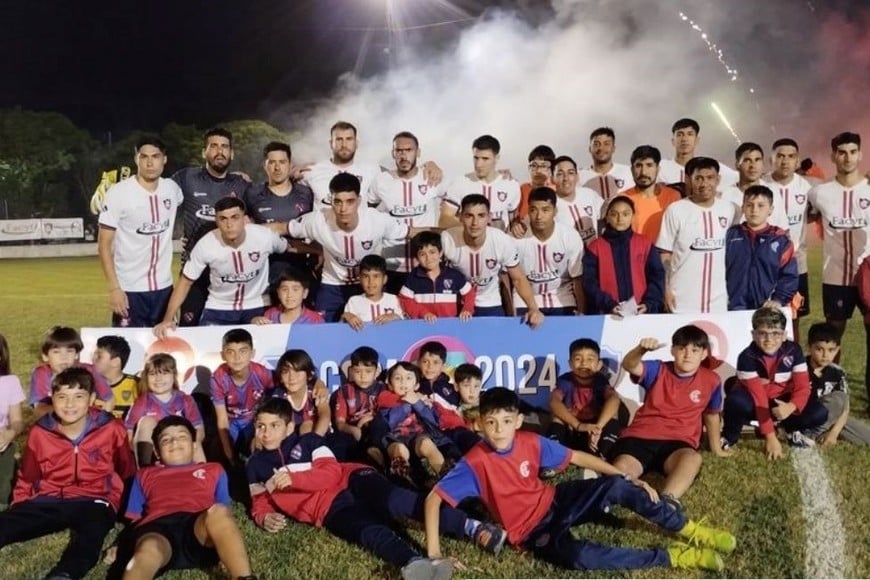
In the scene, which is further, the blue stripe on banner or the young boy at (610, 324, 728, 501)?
the blue stripe on banner

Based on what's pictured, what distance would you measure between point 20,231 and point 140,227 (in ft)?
95.3

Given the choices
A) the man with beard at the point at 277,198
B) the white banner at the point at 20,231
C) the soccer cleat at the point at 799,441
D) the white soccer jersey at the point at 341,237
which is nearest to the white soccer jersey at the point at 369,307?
the white soccer jersey at the point at 341,237

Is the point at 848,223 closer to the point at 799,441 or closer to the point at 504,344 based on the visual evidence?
the point at 799,441

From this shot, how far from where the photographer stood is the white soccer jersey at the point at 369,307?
5.36 meters

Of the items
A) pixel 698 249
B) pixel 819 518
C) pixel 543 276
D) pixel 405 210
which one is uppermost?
pixel 405 210

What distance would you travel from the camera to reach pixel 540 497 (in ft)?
11.2

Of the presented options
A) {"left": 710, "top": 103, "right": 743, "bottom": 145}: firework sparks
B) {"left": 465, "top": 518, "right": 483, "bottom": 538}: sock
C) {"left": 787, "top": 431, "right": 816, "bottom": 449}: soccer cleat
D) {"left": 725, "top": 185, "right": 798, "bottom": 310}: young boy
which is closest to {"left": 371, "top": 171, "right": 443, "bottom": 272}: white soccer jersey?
{"left": 725, "top": 185, "right": 798, "bottom": 310}: young boy

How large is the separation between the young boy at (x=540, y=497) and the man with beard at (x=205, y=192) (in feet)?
10.5

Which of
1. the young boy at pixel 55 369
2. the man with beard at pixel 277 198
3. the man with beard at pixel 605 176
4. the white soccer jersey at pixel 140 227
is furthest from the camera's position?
the man with beard at pixel 605 176

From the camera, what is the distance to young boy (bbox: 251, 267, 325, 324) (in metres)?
5.29

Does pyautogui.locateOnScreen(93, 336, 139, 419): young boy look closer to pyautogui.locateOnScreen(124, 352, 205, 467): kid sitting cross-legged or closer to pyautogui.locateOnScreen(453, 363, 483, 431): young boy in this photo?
pyautogui.locateOnScreen(124, 352, 205, 467): kid sitting cross-legged

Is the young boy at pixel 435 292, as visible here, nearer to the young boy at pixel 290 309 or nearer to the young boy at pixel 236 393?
the young boy at pixel 290 309

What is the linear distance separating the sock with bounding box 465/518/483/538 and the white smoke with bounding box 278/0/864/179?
92.9ft

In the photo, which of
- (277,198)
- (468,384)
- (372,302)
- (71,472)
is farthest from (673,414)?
(277,198)
